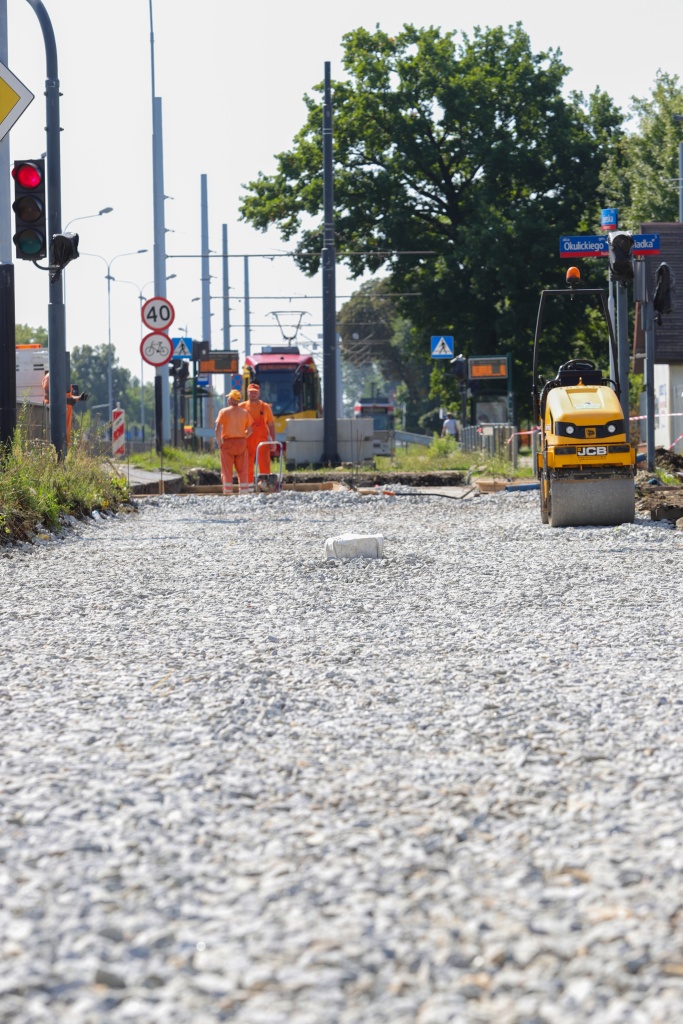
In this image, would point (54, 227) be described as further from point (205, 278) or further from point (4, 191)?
point (205, 278)

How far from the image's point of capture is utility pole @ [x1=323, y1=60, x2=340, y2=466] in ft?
98.5

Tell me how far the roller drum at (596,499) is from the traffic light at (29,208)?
569 centimetres

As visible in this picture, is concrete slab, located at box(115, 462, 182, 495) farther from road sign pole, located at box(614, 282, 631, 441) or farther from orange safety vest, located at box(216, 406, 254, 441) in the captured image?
road sign pole, located at box(614, 282, 631, 441)

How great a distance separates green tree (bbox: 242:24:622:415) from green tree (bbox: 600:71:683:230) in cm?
87

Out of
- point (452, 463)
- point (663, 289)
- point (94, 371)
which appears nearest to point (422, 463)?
point (452, 463)

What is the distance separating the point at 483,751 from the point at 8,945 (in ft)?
6.74

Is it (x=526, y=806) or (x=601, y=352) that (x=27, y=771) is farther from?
(x=601, y=352)

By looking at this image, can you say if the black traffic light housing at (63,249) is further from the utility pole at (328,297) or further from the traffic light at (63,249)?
the utility pole at (328,297)

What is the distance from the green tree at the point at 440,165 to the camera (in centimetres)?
4594

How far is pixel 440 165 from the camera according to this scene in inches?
1859

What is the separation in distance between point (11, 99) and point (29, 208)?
136 inches

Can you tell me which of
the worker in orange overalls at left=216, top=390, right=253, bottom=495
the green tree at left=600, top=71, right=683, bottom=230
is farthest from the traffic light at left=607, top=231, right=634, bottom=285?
Answer: the green tree at left=600, top=71, right=683, bottom=230

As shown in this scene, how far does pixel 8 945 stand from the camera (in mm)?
2924

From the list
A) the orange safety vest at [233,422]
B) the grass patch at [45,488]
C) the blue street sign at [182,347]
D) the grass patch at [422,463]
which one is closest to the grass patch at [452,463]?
the grass patch at [422,463]
